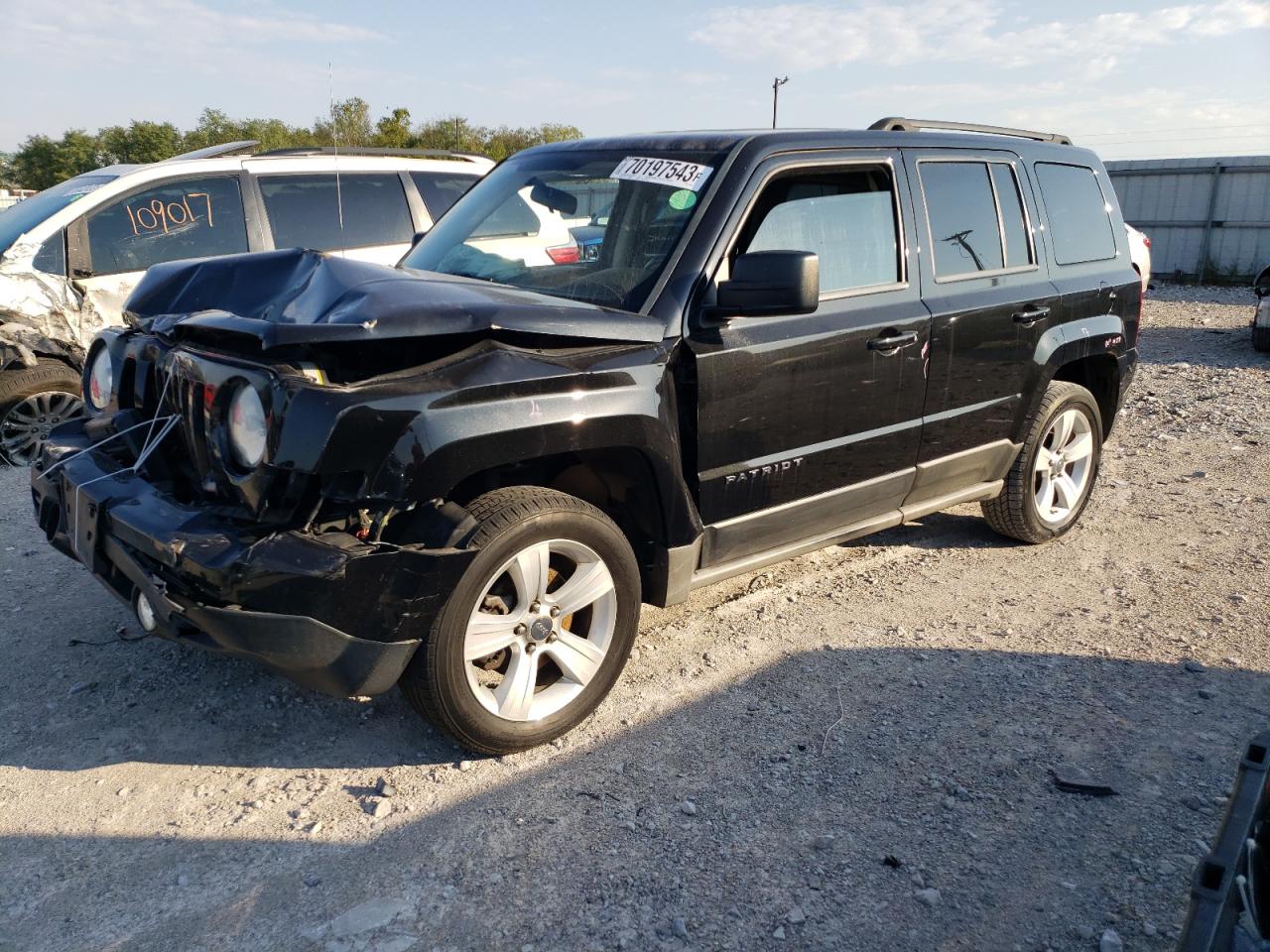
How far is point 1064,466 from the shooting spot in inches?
212

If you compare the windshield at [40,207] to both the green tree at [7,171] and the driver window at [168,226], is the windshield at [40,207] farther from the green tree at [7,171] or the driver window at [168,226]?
the green tree at [7,171]

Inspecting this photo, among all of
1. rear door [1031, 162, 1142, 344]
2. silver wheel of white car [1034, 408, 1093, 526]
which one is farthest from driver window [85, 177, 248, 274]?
silver wheel of white car [1034, 408, 1093, 526]

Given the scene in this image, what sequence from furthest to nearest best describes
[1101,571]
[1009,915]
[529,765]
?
[1101,571] < [529,765] < [1009,915]

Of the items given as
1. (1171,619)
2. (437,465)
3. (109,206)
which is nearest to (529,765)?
(437,465)

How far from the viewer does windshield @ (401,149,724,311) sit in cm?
363

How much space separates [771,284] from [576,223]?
1.07 metres

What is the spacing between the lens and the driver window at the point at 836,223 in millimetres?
3764

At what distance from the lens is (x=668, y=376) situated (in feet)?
11.2

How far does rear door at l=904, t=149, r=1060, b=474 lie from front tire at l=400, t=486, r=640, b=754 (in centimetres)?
177

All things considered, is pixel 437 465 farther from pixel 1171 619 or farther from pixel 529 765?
pixel 1171 619

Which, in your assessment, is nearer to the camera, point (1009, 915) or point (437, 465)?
point (1009, 915)

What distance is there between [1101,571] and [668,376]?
2854 millimetres

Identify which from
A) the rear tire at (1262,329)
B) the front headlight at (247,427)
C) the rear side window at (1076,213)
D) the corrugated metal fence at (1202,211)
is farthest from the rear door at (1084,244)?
the corrugated metal fence at (1202,211)

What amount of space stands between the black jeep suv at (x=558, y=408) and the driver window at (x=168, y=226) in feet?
10.3
